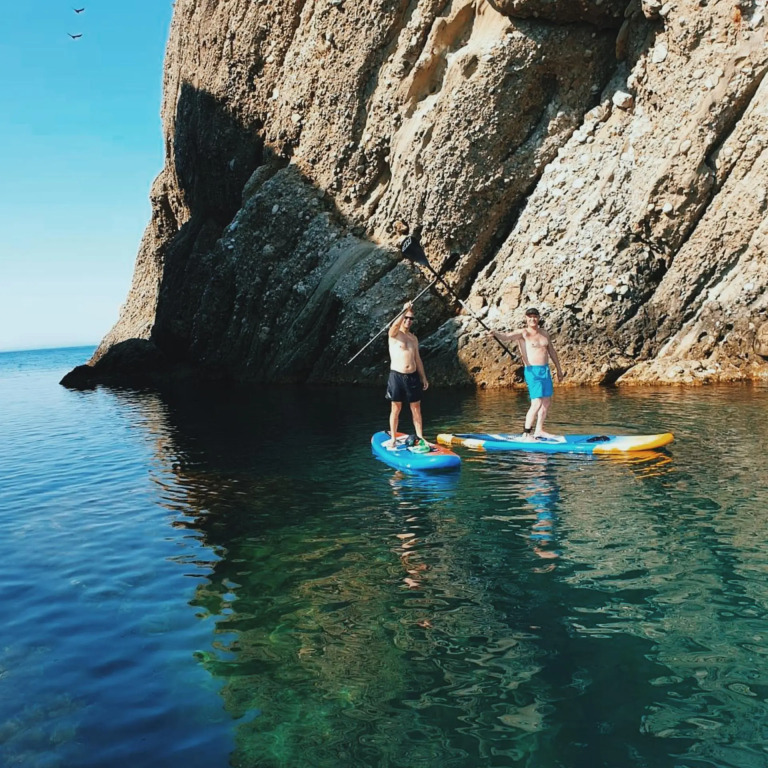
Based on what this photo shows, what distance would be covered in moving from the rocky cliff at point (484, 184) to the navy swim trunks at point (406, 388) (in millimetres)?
12743

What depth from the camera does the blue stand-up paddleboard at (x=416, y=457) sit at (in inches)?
490

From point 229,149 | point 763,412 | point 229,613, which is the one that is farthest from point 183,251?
point 229,613

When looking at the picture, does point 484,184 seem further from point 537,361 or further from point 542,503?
point 542,503

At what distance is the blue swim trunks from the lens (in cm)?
1379

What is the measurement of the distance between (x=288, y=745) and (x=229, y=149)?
38614 millimetres

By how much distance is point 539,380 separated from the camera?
1380 centimetres

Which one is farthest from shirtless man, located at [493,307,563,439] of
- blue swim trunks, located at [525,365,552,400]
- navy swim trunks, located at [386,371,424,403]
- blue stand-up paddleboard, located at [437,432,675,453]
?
navy swim trunks, located at [386,371,424,403]

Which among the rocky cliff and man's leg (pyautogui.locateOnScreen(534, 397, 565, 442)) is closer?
man's leg (pyautogui.locateOnScreen(534, 397, 565, 442))

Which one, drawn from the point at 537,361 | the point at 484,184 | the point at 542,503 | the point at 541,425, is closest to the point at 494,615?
the point at 542,503

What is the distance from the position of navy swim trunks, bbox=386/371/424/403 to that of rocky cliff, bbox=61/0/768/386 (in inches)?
502

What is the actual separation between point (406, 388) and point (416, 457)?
1347mm

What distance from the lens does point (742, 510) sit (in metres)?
8.70

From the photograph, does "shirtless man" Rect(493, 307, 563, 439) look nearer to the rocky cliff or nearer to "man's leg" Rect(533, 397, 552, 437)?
"man's leg" Rect(533, 397, 552, 437)

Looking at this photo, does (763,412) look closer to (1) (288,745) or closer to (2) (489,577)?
(2) (489,577)
